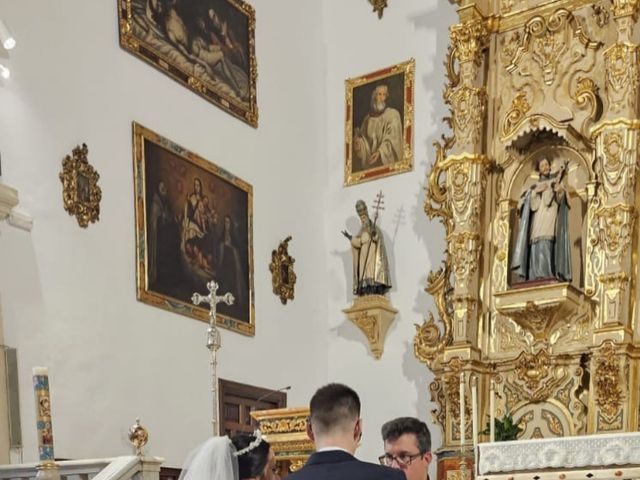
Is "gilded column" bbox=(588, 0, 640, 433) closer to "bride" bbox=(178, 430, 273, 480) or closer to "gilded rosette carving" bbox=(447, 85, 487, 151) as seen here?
"gilded rosette carving" bbox=(447, 85, 487, 151)

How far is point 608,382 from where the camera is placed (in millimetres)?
11391

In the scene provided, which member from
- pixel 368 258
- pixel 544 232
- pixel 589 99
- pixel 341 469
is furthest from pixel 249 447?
pixel 368 258

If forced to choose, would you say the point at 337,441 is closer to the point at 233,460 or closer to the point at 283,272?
the point at 233,460

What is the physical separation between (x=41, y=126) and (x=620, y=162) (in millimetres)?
6472

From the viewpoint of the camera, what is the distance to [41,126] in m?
10.9

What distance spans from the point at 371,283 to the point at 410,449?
28.9ft

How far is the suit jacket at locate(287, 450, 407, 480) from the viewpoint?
4.16 metres

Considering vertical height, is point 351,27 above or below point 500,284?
above

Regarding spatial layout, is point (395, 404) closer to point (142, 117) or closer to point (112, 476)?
point (142, 117)

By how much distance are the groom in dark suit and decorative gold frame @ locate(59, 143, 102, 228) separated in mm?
7292

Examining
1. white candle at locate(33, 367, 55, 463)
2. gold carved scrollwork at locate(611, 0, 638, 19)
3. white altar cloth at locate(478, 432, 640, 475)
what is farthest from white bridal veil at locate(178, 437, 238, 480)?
gold carved scrollwork at locate(611, 0, 638, 19)

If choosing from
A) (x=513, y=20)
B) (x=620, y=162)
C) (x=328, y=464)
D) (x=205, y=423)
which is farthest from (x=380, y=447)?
(x=328, y=464)

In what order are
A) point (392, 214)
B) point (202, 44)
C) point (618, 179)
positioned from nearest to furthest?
point (618, 179)
point (202, 44)
point (392, 214)

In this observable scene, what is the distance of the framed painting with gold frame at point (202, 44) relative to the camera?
41.4 feet
